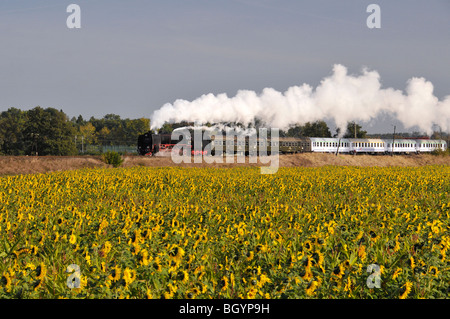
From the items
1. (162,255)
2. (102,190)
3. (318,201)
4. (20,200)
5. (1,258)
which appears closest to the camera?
(162,255)

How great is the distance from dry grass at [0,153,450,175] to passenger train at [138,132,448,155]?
15.9 feet

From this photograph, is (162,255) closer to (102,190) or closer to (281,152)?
(102,190)

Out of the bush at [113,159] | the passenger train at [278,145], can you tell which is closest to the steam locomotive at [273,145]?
the passenger train at [278,145]

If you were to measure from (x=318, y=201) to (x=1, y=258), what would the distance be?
10556mm

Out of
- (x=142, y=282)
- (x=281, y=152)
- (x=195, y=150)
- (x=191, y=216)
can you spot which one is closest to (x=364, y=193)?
(x=191, y=216)

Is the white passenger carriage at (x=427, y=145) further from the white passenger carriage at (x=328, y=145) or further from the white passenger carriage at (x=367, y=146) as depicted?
the white passenger carriage at (x=328, y=145)

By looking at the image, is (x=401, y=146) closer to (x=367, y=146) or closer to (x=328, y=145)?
(x=367, y=146)

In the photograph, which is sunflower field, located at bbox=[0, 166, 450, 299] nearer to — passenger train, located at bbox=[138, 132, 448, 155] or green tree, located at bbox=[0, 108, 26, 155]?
passenger train, located at bbox=[138, 132, 448, 155]

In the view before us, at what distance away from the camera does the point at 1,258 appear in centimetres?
845

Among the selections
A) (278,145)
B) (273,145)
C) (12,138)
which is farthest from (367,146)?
(12,138)

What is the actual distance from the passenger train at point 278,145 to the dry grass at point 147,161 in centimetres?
485

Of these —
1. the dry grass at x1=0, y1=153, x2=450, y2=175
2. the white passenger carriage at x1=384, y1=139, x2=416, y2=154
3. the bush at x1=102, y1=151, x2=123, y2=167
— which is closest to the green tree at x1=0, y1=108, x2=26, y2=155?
the dry grass at x1=0, y1=153, x2=450, y2=175

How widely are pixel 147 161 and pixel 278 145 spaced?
113 feet

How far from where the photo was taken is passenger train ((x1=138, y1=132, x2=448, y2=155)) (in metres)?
56.2
